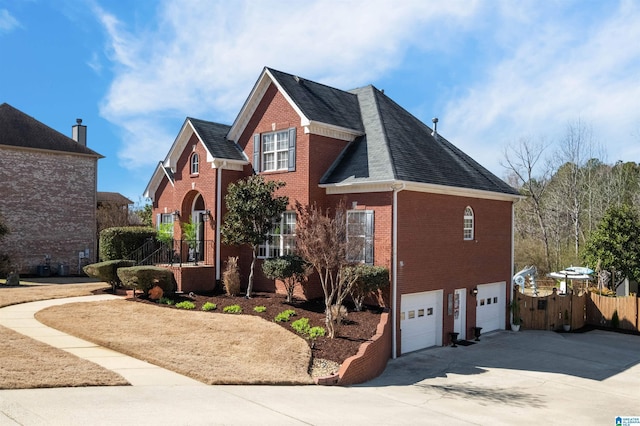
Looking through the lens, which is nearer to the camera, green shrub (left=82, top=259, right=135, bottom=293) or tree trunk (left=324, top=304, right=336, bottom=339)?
tree trunk (left=324, top=304, right=336, bottom=339)

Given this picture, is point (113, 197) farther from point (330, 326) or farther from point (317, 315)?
point (330, 326)

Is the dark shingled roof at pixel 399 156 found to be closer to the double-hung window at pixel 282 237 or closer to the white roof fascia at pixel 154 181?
the double-hung window at pixel 282 237

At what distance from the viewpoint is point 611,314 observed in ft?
80.4

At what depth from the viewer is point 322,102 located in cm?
2098

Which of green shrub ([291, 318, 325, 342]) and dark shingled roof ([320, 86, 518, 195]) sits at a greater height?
dark shingled roof ([320, 86, 518, 195])

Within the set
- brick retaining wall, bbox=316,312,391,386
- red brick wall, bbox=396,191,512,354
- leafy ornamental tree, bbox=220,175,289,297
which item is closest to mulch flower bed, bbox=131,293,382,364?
brick retaining wall, bbox=316,312,391,386

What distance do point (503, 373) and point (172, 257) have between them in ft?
46.2

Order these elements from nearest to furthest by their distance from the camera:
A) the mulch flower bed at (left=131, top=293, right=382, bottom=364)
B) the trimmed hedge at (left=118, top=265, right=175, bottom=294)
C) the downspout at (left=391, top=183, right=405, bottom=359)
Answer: the mulch flower bed at (left=131, top=293, right=382, bottom=364), the downspout at (left=391, top=183, right=405, bottom=359), the trimmed hedge at (left=118, top=265, right=175, bottom=294)

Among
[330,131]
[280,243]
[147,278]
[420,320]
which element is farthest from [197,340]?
[330,131]

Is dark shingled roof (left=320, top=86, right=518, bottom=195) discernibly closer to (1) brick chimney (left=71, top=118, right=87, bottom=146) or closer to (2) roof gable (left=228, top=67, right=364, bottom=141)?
(2) roof gable (left=228, top=67, right=364, bottom=141)

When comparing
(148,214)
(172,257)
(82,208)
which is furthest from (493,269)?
(148,214)

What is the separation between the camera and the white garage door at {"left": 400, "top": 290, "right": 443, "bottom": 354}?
58.6 feet

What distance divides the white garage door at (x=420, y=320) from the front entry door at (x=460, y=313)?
1232mm

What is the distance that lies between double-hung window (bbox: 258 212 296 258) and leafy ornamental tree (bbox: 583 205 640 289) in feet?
53.1
